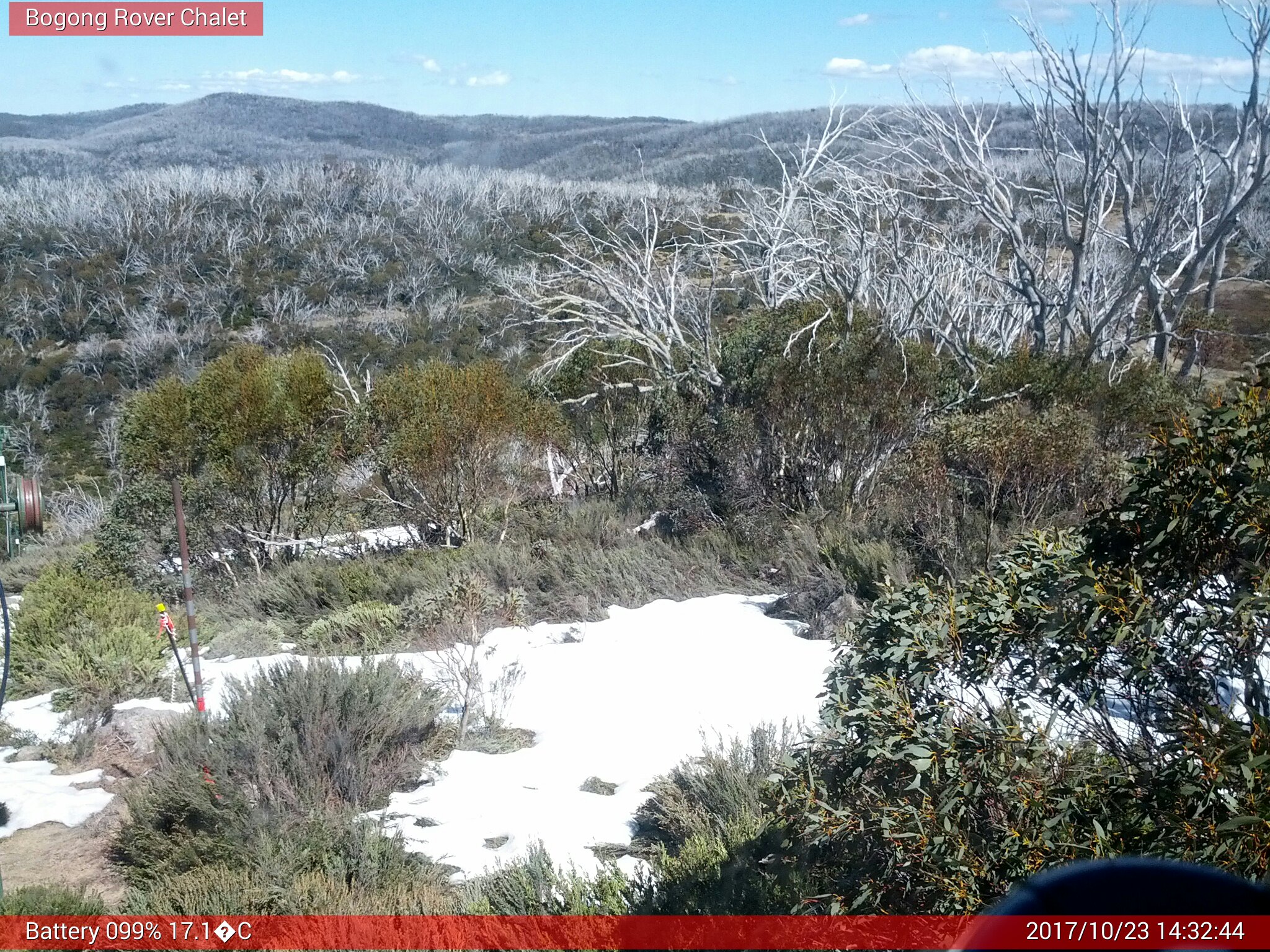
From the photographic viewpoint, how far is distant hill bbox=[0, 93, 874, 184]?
56781 mm

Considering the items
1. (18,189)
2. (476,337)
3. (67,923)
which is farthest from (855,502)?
(18,189)

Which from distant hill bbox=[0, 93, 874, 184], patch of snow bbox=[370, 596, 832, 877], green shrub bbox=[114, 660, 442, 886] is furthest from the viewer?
distant hill bbox=[0, 93, 874, 184]

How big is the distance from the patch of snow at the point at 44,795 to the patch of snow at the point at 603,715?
5.59 ft

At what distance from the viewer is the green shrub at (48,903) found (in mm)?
3463

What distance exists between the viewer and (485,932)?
3.25 m

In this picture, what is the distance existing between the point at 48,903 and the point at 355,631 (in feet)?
13.5

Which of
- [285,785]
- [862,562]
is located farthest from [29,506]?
[862,562]

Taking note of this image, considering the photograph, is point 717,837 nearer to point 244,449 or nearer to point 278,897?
point 278,897

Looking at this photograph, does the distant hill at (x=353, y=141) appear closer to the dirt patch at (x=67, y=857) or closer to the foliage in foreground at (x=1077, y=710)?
the dirt patch at (x=67, y=857)

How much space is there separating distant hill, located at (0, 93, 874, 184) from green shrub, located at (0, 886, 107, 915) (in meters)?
46.1

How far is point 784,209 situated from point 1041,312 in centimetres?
328

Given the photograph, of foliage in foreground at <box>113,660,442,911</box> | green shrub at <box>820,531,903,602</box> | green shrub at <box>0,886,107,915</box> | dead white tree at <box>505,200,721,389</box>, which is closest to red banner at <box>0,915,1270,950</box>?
green shrub at <box>0,886,107,915</box>

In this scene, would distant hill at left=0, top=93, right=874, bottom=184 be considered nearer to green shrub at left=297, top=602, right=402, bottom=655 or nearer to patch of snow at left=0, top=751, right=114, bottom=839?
green shrub at left=297, top=602, right=402, bottom=655

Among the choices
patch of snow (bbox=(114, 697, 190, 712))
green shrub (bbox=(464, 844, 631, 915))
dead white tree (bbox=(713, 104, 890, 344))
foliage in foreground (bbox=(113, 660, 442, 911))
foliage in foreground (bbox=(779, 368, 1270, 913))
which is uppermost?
dead white tree (bbox=(713, 104, 890, 344))
